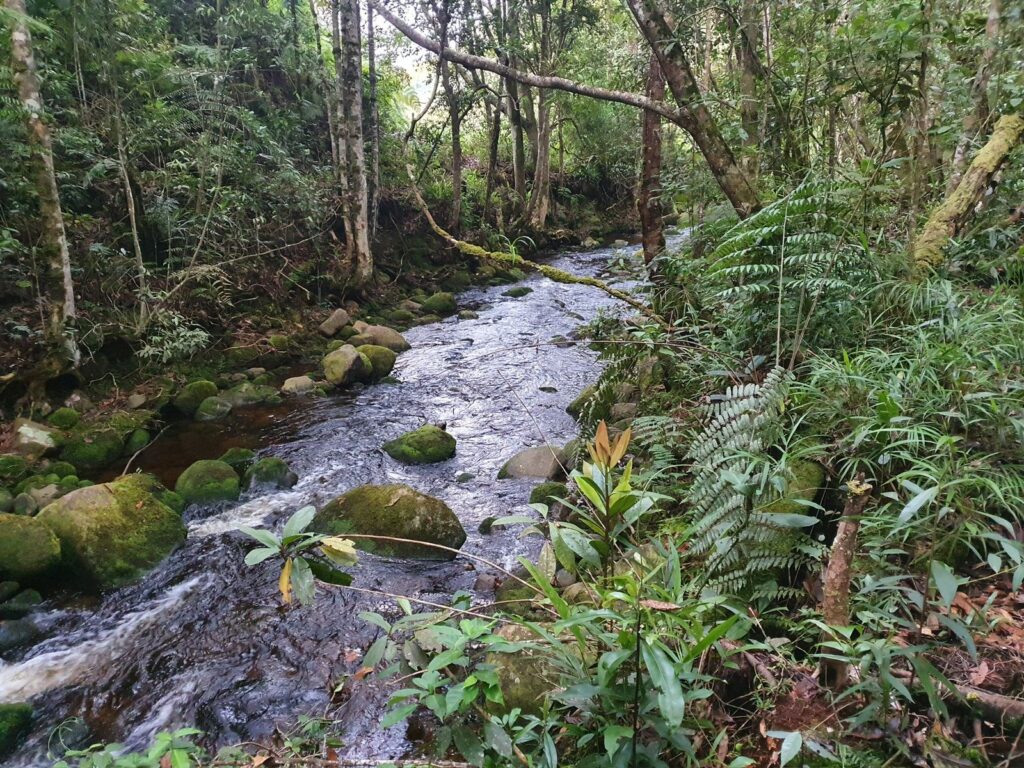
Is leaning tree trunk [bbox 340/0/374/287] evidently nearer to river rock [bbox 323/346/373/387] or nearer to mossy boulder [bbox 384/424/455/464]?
river rock [bbox 323/346/373/387]

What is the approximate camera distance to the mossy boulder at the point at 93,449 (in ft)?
19.5

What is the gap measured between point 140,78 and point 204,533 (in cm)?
717

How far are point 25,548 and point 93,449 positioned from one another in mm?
2321

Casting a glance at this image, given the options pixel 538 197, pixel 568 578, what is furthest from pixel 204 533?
pixel 538 197

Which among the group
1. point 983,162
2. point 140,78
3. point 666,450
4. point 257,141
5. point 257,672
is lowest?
point 257,672

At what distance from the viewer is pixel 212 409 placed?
24.3 feet

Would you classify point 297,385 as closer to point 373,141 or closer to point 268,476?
point 268,476

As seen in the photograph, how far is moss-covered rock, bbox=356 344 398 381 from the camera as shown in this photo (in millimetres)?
8984

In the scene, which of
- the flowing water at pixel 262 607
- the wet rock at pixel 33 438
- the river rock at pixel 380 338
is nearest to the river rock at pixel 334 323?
the river rock at pixel 380 338

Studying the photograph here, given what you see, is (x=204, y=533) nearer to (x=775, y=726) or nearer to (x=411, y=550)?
(x=411, y=550)

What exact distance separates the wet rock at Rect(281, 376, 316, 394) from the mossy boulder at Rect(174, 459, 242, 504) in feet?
8.77

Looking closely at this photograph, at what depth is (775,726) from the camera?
1689 millimetres

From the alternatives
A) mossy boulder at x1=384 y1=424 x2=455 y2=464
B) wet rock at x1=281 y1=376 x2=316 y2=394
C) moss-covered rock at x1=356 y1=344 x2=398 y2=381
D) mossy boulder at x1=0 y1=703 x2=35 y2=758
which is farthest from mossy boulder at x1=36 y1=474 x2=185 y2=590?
moss-covered rock at x1=356 y1=344 x2=398 y2=381

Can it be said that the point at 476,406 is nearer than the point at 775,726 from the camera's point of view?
No
